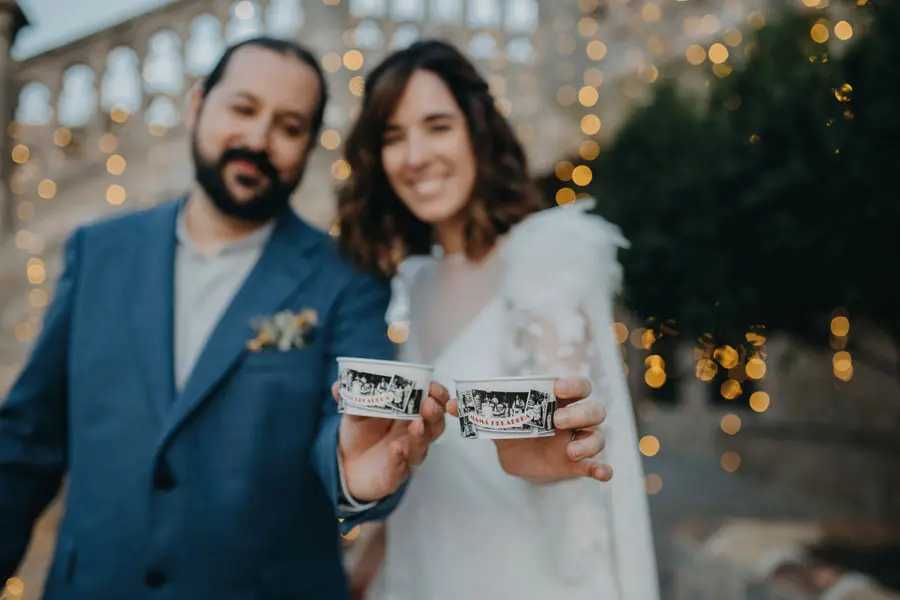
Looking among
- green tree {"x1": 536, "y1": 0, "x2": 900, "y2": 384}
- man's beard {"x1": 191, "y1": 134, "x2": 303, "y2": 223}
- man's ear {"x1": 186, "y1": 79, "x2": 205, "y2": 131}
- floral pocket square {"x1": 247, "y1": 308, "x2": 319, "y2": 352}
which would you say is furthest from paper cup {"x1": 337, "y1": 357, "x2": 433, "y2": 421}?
green tree {"x1": 536, "y1": 0, "x2": 900, "y2": 384}

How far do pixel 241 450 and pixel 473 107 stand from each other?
1090 millimetres

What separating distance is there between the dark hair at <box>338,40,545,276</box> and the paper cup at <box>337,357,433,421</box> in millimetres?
633

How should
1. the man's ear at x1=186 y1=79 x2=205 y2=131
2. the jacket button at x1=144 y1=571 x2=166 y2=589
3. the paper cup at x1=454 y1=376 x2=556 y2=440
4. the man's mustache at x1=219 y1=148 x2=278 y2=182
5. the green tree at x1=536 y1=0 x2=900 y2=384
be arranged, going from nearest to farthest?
the paper cup at x1=454 y1=376 x2=556 y2=440 < the jacket button at x1=144 y1=571 x2=166 y2=589 < the man's mustache at x1=219 y1=148 x2=278 y2=182 < the man's ear at x1=186 y1=79 x2=205 y2=131 < the green tree at x1=536 y1=0 x2=900 y2=384

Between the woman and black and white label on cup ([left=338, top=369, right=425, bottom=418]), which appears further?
the woman

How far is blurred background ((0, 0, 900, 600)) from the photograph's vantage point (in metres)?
3.25

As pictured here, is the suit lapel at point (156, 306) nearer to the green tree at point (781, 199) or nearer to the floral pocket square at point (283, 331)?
the floral pocket square at point (283, 331)

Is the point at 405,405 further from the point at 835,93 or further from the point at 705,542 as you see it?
the point at 705,542

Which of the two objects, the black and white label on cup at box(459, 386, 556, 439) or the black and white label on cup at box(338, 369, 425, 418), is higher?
the black and white label on cup at box(338, 369, 425, 418)

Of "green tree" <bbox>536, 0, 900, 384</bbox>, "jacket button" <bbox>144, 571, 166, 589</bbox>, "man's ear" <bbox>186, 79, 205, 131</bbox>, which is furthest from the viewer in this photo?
"green tree" <bbox>536, 0, 900, 384</bbox>

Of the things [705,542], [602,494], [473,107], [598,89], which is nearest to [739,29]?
[598,89]

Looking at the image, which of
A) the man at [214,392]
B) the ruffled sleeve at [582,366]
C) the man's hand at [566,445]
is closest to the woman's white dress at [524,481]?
the ruffled sleeve at [582,366]

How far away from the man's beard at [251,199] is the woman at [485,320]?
235mm

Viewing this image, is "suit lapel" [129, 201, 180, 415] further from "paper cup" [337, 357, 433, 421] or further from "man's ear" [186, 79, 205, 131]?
"paper cup" [337, 357, 433, 421]

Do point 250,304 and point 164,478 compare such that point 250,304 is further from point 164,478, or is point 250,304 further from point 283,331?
point 164,478
